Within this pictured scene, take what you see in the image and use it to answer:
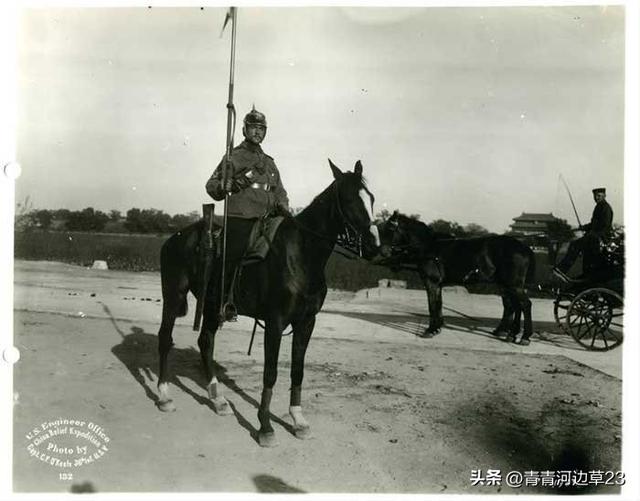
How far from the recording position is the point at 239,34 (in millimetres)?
5605

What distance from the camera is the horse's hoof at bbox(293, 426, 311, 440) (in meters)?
4.40

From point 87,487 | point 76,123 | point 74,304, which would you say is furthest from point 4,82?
point 74,304

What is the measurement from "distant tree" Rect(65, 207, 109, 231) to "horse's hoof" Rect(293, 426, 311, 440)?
17.3 ft

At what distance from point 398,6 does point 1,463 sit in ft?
21.1

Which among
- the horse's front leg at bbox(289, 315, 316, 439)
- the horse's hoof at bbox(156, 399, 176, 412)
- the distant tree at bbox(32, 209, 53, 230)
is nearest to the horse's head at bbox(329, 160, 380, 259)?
the horse's front leg at bbox(289, 315, 316, 439)

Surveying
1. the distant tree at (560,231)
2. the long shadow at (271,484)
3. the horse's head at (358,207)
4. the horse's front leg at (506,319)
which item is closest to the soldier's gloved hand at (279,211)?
the horse's head at (358,207)

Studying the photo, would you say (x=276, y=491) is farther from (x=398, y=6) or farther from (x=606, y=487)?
(x=398, y=6)

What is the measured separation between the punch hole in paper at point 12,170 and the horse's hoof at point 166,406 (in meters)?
2.94

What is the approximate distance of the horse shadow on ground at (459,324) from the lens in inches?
339

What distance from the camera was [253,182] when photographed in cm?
511

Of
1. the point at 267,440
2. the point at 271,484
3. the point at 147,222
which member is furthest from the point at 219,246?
the point at 147,222

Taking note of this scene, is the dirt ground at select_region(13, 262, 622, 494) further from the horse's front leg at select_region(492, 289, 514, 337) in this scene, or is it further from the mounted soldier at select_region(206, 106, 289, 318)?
the mounted soldier at select_region(206, 106, 289, 318)

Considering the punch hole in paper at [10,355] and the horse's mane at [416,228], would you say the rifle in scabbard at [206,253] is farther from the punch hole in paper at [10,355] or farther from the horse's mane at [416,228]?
the horse's mane at [416,228]

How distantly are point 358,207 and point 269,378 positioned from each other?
1799mm
